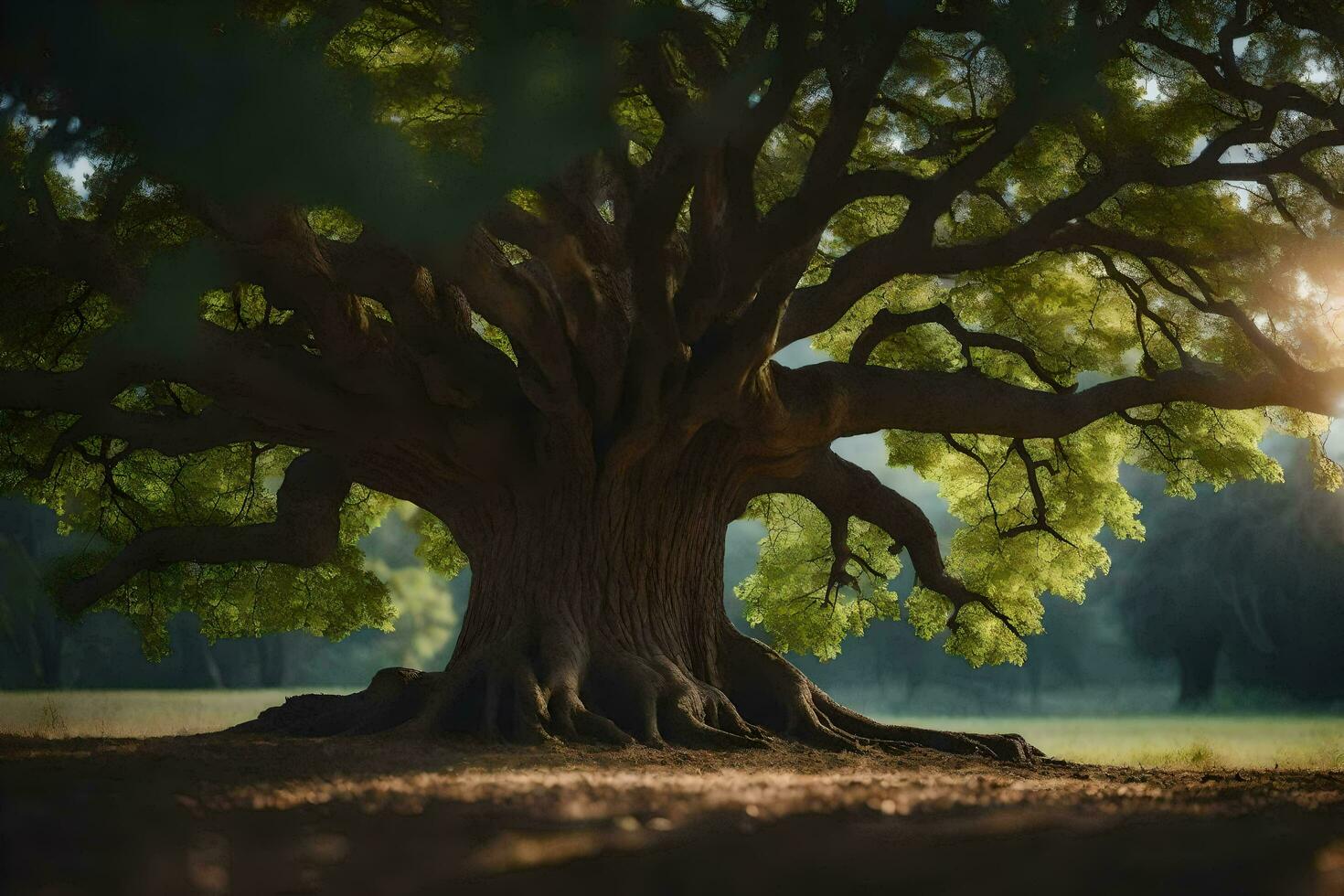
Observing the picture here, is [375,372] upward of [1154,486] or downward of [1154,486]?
downward

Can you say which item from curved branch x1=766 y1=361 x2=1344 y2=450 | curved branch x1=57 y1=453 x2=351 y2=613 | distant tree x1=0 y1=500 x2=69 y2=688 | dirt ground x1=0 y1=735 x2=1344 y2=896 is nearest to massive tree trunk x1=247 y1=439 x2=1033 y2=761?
curved branch x1=766 y1=361 x2=1344 y2=450

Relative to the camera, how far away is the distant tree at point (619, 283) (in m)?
5.55

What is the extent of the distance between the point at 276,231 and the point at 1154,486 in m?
28.2

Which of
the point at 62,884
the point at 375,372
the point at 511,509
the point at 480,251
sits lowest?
the point at 62,884

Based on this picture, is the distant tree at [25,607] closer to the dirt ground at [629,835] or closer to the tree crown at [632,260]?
the tree crown at [632,260]

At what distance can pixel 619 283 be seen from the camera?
8117 millimetres

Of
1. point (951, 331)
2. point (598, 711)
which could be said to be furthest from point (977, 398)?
point (598, 711)

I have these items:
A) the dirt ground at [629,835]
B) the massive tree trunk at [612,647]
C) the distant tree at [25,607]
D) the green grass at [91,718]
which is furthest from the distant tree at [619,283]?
the distant tree at [25,607]

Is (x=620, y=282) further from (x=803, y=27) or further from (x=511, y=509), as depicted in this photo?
(x=803, y=27)

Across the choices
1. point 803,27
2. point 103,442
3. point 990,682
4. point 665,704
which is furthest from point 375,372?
point 990,682

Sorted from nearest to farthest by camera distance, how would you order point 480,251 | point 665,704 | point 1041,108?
1. point 1041,108
2. point 480,251
3. point 665,704

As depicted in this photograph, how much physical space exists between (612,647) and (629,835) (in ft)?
17.3

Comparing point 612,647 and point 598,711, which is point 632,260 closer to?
point 612,647

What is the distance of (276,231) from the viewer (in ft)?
20.1
